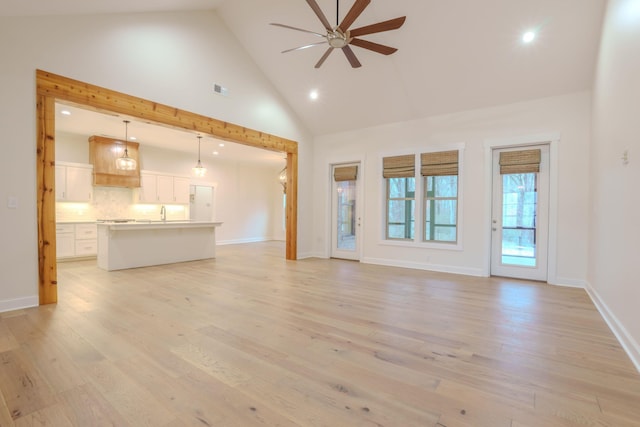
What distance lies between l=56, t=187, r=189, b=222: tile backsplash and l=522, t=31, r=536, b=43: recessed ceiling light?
9.02 metres

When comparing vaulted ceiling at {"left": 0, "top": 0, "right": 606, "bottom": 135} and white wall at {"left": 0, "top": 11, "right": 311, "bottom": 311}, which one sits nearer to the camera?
white wall at {"left": 0, "top": 11, "right": 311, "bottom": 311}

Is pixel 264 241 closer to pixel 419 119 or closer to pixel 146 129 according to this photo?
pixel 146 129

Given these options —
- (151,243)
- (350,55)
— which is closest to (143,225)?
(151,243)

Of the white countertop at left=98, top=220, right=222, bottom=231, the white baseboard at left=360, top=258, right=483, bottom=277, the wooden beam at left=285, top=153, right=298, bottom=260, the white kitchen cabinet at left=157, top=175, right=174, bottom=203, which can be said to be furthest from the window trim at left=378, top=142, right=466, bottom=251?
the white kitchen cabinet at left=157, top=175, right=174, bottom=203

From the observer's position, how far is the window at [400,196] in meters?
6.03

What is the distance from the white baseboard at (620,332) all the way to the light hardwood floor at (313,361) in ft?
0.22

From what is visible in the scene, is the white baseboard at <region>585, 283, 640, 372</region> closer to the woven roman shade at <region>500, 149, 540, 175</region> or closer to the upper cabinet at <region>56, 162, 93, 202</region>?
the woven roman shade at <region>500, 149, 540, 175</region>

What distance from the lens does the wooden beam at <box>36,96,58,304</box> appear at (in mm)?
3426

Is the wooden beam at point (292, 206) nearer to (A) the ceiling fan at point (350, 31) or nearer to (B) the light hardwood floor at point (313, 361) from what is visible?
(B) the light hardwood floor at point (313, 361)

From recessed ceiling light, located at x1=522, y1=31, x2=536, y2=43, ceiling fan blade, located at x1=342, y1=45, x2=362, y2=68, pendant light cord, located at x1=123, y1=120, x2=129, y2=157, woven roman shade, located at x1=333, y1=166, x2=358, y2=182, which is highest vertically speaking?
recessed ceiling light, located at x1=522, y1=31, x2=536, y2=43

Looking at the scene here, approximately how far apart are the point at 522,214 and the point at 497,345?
3.37 metres

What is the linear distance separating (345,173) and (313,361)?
5.16m

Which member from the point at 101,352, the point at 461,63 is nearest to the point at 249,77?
the point at 461,63

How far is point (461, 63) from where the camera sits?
15.1 ft
